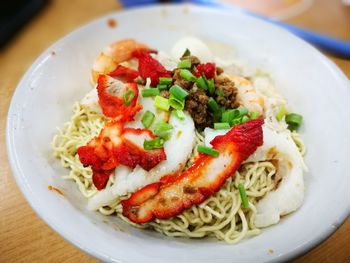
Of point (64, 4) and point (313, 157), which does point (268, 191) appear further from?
point (64, 4)

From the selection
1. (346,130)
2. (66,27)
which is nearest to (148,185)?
(346,130)

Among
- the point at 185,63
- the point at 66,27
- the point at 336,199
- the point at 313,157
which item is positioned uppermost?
the point at 185,63

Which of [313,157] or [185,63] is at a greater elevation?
[185,63]

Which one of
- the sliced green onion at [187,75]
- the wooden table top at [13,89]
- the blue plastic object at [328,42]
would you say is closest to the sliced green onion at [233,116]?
the sliced green onion at [187,75]

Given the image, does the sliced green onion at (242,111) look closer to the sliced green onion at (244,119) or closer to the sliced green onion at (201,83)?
the sliced green onion at (244,119)

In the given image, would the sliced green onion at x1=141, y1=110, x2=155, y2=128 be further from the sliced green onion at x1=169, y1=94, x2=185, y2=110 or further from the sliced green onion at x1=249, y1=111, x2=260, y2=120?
the sliced green onion at x1=249, y1=111, x2=260, y2=120
